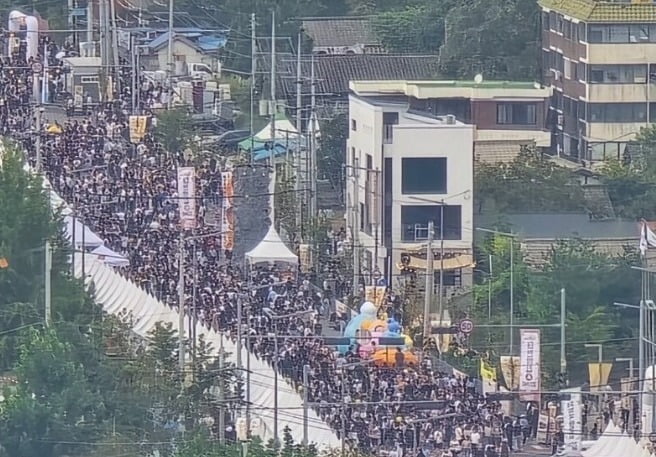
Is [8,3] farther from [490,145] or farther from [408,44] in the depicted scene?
[490,145]

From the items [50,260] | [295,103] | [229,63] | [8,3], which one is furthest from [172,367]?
[8,3]

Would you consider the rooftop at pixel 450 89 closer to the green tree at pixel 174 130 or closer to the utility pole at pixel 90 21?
the green tree at pixel 174 130

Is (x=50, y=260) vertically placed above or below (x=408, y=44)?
below

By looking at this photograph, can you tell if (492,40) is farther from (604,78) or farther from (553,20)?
(604,78)

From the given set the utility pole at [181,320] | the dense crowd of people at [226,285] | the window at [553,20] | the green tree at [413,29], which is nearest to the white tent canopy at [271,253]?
the dense crowd of people at [226,285]

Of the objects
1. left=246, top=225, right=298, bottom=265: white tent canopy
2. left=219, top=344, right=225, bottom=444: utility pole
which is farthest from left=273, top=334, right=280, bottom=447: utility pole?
left=246, top=225, right=298, bottom=265: white tent canopy

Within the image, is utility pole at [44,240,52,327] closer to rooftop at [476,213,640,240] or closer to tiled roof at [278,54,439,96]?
rooftop at [476,213,640,240]
